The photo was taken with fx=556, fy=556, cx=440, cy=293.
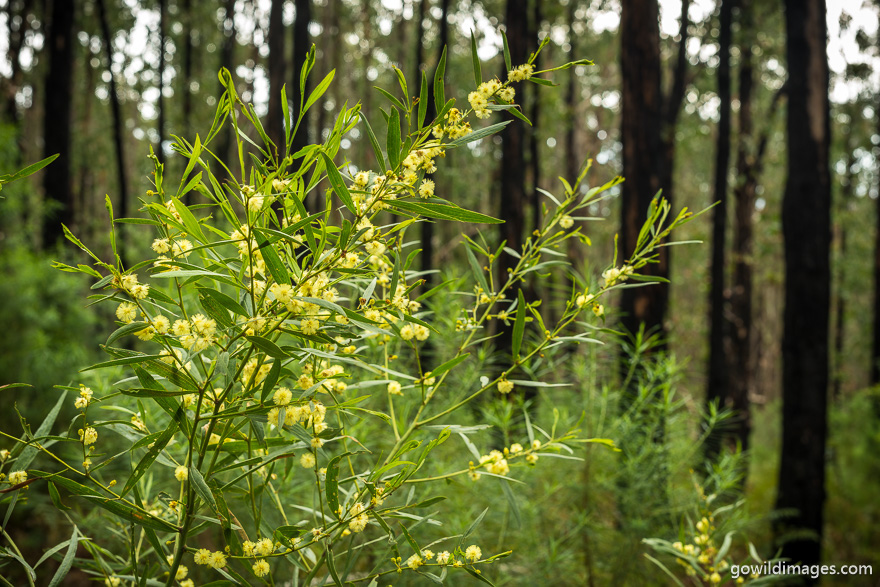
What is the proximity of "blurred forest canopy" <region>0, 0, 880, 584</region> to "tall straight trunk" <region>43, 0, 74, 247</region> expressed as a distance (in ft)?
0.09

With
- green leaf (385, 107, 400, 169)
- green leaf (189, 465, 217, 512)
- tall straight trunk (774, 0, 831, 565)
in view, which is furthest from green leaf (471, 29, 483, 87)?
tall straight trunk (774, 0, 831, 565)

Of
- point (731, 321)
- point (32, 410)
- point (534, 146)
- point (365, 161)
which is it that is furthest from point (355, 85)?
point (32, 410)

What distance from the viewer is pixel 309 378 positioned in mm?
945

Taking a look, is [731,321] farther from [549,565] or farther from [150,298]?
[150,298]

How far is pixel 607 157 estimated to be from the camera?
957 centimetres

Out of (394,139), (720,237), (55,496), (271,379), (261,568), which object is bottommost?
(261,568)

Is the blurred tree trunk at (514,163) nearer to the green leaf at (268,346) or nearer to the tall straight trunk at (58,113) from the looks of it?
the green leaf at (268,346)

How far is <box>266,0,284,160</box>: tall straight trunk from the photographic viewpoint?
687cm

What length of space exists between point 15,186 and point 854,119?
49.1ft

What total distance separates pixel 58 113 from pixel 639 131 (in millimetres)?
6944

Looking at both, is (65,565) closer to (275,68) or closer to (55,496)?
(55,496)

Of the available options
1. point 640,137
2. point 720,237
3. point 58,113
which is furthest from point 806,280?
point 58,113

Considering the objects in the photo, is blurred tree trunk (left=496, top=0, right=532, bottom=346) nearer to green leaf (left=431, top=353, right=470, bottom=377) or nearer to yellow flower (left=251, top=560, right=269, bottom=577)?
green leaf (left=431, top=353, right=470, bottom=377)

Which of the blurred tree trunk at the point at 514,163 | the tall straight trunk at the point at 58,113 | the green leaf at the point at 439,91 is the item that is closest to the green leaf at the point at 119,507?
the green leaf at the point at 439,91
